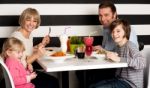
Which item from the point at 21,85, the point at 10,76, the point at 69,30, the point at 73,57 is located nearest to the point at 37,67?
the point at 69,30

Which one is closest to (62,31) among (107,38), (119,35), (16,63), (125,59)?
(107,38)

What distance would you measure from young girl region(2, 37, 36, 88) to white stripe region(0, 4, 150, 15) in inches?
32.8

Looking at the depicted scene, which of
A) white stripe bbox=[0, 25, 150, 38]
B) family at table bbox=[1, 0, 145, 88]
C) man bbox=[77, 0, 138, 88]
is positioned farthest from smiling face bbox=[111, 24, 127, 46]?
white stripe bbox=[0, 25, 150, 38]

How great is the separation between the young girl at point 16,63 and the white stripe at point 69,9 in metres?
0.83

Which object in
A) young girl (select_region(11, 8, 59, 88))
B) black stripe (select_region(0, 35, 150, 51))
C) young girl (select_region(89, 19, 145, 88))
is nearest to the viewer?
young girl (select_region(89, 19, 145, 88))

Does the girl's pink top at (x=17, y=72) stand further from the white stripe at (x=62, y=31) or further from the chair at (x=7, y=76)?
the white stripe at (x=62, y=31)

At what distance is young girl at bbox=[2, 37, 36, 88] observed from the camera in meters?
2.05

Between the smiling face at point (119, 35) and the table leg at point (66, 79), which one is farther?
the table leg at point (66, 79)

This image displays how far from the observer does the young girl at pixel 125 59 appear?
2248 mm

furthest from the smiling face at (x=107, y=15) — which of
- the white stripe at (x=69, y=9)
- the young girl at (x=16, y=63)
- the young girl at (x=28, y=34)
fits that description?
the young girl at (x=16, y=63)

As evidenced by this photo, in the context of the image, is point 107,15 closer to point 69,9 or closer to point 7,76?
point 69,9

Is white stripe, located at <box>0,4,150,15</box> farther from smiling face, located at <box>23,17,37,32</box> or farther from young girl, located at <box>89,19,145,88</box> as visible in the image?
young girl, located at <box>89,19,145,88</box>

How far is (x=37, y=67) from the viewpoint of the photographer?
2.96 m

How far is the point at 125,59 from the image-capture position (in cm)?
227
